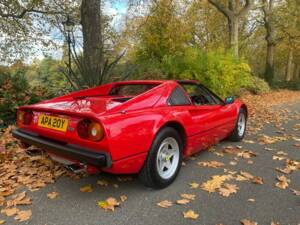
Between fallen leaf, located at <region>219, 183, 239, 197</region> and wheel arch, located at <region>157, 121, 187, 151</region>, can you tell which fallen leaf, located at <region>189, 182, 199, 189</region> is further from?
wheel arch, located at <region>157, 121, 187, 151</region>

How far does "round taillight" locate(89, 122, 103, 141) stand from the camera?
2750mm

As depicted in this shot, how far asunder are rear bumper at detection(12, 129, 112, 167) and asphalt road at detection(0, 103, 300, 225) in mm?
536

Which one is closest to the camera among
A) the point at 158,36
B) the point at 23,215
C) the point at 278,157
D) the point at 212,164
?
the point at 23,215

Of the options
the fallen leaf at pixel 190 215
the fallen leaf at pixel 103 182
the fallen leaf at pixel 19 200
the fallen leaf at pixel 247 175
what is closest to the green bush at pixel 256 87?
the fallen leaf at pixel 247 175

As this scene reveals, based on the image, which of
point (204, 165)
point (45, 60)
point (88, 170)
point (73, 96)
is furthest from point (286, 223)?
point (45, 60)

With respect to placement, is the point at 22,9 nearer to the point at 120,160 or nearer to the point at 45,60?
the point at 45,60

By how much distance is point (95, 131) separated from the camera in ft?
9.12

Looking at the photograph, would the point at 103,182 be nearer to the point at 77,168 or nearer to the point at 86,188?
the point at 86,188

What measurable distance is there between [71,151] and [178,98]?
1.64 metres

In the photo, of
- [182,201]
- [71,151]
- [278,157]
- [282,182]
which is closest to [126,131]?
[71,151]

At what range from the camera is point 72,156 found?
2.85 m

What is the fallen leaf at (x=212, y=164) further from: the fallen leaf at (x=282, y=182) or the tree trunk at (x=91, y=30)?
the tree trunk at (x=91, y=30)

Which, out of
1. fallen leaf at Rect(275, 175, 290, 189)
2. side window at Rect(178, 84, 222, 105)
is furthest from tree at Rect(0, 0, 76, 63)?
fallen leaf at Rect(275, 175, 290, 189)

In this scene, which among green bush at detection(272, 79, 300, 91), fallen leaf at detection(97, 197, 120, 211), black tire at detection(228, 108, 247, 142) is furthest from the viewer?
green bush at detection(272, 79, 300, 91)
